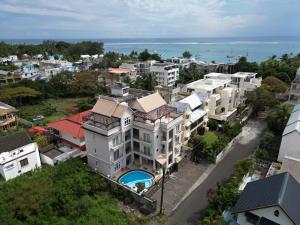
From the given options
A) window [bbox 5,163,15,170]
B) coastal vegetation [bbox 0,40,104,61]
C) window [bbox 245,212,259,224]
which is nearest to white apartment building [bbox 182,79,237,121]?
window [bbox 245,212,259,224]

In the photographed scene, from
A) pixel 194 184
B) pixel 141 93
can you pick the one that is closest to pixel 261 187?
pixel 194 184

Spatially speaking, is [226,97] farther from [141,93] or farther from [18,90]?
[18,90]

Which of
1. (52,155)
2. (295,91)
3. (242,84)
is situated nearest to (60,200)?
(52,155)

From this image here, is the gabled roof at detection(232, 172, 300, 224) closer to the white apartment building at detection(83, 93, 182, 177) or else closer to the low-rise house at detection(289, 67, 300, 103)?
the white apartment building at detection(83, 93, 182, 177)

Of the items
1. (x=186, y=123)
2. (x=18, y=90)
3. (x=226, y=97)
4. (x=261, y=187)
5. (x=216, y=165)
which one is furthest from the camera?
(x=18, y=90)

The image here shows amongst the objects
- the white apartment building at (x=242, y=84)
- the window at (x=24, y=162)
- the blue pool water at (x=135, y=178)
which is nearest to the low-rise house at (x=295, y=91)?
the white apartment building at (x=242, y=84)

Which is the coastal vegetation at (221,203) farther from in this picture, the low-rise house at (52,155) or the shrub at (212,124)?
the low-rise house at (52,155)
